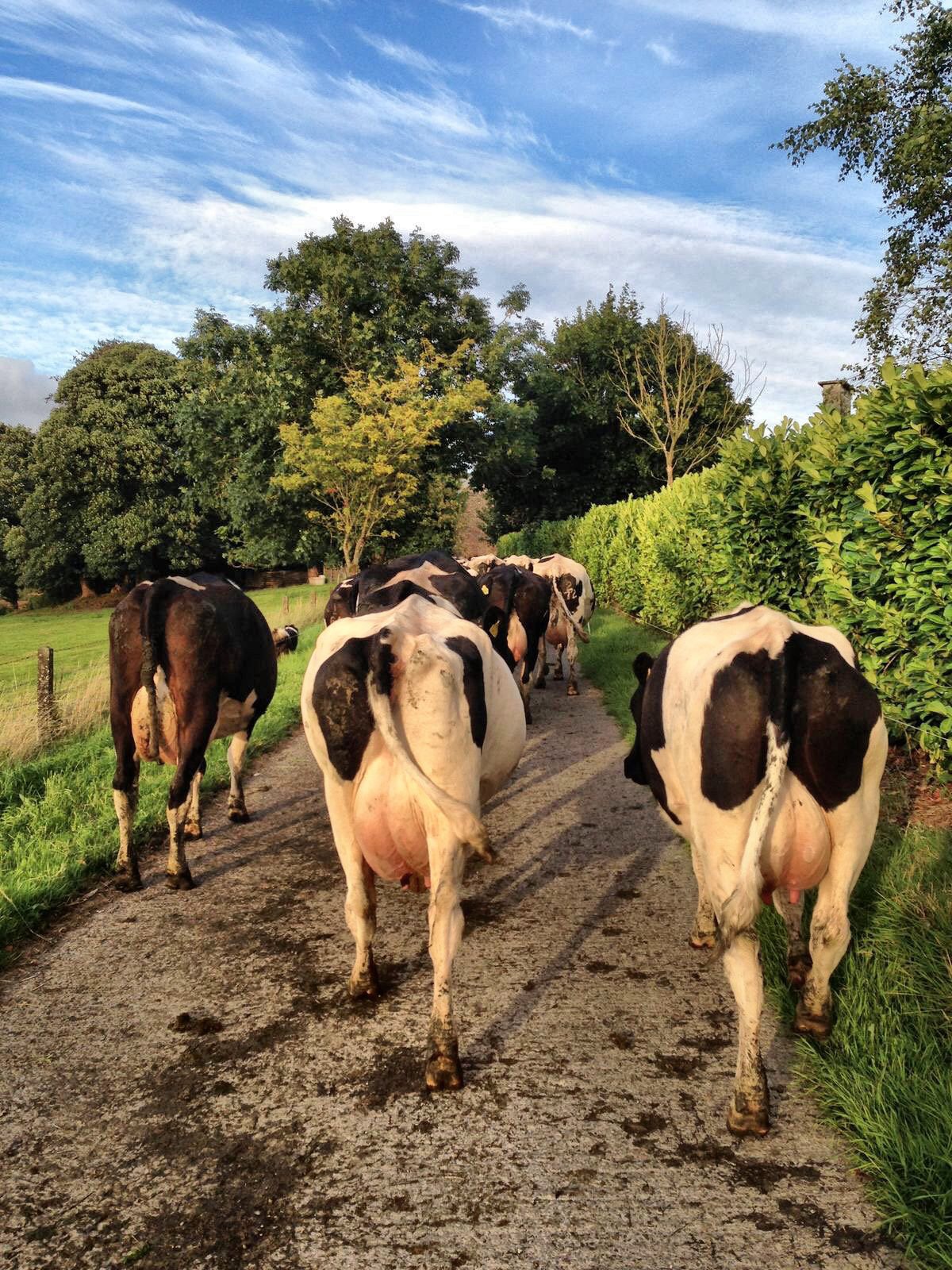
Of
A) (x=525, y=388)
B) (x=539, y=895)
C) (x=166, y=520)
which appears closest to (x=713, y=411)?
(x=525, y=388)

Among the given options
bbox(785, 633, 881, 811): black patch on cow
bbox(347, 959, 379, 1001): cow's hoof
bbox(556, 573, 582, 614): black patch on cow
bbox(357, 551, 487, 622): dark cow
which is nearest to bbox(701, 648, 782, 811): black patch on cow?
bbox(785, 633, 881, 811): black patch on cow

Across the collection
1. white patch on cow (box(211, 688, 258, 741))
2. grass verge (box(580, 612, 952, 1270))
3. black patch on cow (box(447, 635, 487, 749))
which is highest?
black patch on cow (box(447, 635, 487, 749))

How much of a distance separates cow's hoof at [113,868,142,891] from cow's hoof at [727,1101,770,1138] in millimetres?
3836

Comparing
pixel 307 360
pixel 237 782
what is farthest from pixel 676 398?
pixel 237 782

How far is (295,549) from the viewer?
2625cm

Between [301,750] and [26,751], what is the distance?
2.77 m

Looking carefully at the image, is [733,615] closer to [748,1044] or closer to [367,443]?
[748,1044]

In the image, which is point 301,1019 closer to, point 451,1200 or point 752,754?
point 451,1200

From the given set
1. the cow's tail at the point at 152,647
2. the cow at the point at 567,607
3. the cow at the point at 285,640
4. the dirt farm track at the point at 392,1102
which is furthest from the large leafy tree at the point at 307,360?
the dirt farm track at the point at 392,1102

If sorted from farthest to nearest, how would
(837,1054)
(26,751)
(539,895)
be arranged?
(26,751)
(539,895)
(837,1054)

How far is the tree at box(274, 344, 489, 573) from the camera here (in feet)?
67.5

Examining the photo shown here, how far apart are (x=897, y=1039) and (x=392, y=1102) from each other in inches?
75.5

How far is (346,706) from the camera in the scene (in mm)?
3262

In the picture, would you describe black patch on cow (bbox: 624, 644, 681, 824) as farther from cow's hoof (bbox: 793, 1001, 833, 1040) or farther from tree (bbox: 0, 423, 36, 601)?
tree (bbox: 0, 423, 36, 601)
